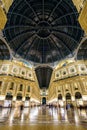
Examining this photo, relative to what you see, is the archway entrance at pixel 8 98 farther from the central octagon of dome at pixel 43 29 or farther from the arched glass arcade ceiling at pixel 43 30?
the central octagon of dome at pixel 43 29

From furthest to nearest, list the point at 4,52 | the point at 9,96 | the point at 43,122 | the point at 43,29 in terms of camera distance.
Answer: the point at 43,29
the point at 4,52
the point at 9,96
the point at 43,122

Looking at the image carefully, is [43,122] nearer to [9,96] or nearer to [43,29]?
[9,96]

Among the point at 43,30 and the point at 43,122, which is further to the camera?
the point at 43,30

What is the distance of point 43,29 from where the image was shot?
33438 mm

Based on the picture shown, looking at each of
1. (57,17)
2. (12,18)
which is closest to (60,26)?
(57,17)

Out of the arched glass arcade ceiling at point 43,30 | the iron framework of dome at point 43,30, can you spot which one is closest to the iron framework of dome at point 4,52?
the arched glass arcade ceiling at point 43,30

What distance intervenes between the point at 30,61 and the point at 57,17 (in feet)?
59.9

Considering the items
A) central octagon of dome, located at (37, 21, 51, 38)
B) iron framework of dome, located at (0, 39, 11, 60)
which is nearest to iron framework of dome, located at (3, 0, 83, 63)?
central octagon of dome, located at (37, 21, 51, 38)

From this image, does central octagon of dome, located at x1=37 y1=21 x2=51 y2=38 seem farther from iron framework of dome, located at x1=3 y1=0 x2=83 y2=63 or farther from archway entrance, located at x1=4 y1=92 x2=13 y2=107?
archway entrance, located at x1=4 y1=92 x2=13 y2=107

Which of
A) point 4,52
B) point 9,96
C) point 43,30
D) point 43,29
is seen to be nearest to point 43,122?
point 9,96

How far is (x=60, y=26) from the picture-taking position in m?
30.2

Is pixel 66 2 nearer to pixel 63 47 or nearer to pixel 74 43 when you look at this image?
pixel 74 43

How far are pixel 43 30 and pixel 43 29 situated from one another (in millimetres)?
434

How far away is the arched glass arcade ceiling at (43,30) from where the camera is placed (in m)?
25.4
